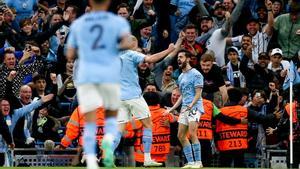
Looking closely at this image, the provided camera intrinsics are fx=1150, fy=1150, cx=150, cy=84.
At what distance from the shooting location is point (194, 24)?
28.5 m

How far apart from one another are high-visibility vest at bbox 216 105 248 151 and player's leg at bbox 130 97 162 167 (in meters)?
1.85

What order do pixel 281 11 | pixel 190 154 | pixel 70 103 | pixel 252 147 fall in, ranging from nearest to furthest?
pixel 190 154, pixel 252 147, pixel 70 103, pixel 281 11

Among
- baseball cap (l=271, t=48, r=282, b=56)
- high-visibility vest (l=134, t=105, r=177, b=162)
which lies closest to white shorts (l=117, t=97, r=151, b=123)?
high-visibility vest (l=134, t=105, r=177, b=162)

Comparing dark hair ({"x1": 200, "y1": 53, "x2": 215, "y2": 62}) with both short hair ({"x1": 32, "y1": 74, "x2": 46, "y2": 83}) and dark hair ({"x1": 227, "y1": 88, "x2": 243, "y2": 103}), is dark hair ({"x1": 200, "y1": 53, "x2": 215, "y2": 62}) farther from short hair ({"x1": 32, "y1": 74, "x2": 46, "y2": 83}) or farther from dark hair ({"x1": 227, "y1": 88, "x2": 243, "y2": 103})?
short hair ({"x1": 32, "y1": 74, "x2": 46, "y2": 83})

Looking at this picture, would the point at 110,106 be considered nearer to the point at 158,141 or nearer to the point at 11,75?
the point at 158,141

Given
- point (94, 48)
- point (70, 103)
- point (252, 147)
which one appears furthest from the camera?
point (70, 103)

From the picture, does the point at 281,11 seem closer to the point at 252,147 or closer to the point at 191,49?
the point at 191,49

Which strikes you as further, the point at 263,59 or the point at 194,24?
the point at 194,24

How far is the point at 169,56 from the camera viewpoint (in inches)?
1059

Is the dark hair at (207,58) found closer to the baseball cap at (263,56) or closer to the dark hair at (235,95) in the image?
the dark hair at (235,95)

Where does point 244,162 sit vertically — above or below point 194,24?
below

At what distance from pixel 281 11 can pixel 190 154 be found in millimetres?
7171

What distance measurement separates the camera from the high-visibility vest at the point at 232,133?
23469 millimetres

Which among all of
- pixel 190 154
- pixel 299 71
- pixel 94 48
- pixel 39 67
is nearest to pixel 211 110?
Result: pixel 190 154
